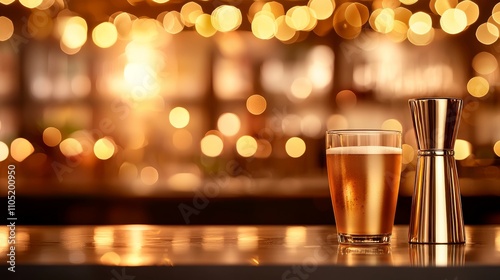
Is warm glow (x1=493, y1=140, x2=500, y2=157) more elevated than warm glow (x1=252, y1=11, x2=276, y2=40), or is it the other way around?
warm glow (x1=252, y1=11, x2=276, y2=40)

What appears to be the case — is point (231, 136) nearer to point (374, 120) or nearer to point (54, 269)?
point (374, 120)

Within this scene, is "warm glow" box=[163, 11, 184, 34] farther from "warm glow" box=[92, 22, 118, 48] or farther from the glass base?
the glass base

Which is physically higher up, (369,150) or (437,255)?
(369,150)

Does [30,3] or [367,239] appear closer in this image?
[367,239]

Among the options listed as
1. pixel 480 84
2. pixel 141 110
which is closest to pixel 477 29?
pixel 480 84

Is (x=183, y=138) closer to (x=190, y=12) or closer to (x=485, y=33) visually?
(x=190, y=12)

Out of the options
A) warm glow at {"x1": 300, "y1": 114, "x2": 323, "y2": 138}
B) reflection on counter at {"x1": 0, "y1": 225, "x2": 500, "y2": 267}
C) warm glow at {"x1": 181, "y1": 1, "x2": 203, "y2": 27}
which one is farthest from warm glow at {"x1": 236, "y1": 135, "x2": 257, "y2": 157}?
reflection on counter at {"x1": 0, "y1": 225, "x2": 500, "y2": 267}

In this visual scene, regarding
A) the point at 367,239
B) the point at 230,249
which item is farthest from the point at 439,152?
the point at 230,249

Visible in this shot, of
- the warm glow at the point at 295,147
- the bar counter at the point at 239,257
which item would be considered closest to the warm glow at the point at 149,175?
the warm glow at the point at 295,147
